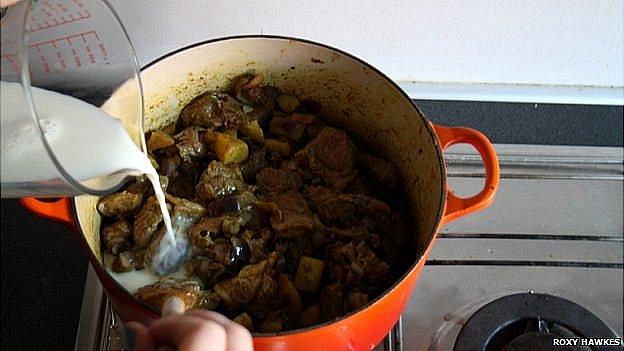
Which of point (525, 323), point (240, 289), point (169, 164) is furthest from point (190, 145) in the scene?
point (525, 323)

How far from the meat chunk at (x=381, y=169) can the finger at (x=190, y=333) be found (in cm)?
48

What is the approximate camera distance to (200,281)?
99 cm

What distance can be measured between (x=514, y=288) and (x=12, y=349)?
2.42ft

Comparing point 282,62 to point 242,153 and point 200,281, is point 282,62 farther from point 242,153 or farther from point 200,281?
point 200,281

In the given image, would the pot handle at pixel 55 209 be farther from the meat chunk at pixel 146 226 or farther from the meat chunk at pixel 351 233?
the meat chunk at pixel 351 233

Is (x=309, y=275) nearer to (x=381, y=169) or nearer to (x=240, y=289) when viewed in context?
(x=240, y=289)

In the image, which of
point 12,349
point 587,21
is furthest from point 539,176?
point 12,349

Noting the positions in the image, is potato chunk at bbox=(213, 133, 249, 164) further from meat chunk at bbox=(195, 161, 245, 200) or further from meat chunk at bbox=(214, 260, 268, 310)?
meat chunk at bbox=(214, 260, 268, 310)

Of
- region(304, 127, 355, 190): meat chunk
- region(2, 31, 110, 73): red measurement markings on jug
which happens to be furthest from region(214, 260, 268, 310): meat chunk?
region(2, 31, 110, 73): red measurement markings on jug

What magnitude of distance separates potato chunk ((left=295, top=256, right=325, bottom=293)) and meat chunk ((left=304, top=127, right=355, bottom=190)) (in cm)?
14

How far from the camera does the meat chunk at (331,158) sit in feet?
3.59

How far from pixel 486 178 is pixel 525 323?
0.72 ft

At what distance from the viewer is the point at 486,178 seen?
0.94m

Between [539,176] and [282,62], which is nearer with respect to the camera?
[282,62]
